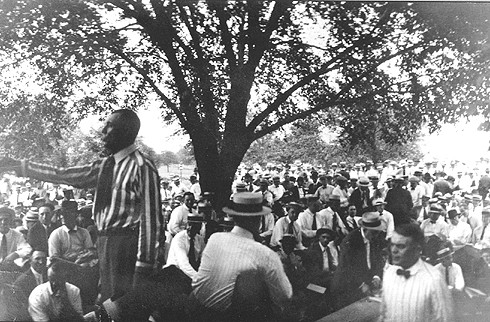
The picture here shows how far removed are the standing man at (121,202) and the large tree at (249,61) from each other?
591mm

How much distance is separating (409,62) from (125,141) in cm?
229

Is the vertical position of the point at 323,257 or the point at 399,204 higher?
the point at 399,204

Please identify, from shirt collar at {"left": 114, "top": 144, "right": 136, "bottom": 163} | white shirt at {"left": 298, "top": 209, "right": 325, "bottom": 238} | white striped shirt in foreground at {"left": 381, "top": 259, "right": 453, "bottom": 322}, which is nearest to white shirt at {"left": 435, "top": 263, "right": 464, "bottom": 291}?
white striped shirt in foreground at {"left": 381, "top": 259, "right": 453, "bottom": 322}

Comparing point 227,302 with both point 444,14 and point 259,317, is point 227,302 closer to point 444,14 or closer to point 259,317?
point 259,317

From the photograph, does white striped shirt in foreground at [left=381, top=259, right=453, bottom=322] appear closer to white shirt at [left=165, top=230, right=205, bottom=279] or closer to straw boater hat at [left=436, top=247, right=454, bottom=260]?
straw boater hat at [left=436, top=247, right=454, bottom=260]

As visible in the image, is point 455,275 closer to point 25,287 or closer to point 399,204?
point 399,204

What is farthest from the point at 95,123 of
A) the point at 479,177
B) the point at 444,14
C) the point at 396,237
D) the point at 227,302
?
the point at 479,177

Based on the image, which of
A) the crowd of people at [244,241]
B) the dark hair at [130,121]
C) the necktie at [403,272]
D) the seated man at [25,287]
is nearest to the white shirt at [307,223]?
the crowd of people at [244,241]

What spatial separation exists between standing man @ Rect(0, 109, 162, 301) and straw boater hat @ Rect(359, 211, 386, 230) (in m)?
1.58

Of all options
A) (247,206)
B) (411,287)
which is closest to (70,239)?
(247,206)

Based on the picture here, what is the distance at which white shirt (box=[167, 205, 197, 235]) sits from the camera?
3.21 metres

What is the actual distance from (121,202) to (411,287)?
1778 mm

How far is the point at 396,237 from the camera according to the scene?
9.45ft

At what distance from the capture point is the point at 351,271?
3.42 m
